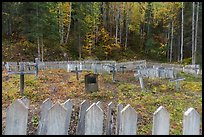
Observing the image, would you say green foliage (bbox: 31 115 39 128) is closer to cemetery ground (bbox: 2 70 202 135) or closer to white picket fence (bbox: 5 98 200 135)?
cemetery ground (bbox: 2 70 202 135)

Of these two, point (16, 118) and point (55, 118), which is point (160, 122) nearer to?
point (55, 118)

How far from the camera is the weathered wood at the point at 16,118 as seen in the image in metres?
2.54

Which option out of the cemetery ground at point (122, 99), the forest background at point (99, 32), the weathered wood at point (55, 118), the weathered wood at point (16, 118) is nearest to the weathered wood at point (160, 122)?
the weathered wood at point (55, 118)

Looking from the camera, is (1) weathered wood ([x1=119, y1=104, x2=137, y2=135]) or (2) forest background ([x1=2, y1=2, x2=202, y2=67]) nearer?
(1) weathered wood ([x1=119, y1=104, x2=137, y2=135])

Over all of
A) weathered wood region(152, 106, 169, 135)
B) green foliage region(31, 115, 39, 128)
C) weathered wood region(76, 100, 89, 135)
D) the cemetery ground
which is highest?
weathered wood region(152, 106, 169, 135)

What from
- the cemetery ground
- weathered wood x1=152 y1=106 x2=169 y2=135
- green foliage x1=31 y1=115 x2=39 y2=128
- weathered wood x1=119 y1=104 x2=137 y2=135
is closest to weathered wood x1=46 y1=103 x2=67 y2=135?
weathered wood x1=119 y1=104 x2=137 y2=135

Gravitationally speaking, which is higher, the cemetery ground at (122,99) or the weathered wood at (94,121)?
the weathered wood at (94,121)

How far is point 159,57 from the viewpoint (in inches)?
1750

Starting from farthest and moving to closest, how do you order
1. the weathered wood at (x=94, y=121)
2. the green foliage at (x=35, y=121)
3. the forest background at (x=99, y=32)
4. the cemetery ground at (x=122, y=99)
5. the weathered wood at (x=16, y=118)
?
the forest background at (x=99, y=32), the cemetery ground at (x=122, y=99), the green foliage at (x=35, y=121), the weathered wood at (x=94, y=121), the weathered wood at (x=16, y=118)

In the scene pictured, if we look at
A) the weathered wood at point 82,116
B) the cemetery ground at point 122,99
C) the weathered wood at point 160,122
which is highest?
the weathered wood at point 160,122

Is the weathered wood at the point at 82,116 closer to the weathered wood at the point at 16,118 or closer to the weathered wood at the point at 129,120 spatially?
the weathered wood at the point at 129,120

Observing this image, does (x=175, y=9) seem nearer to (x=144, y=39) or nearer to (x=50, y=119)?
(x=144, y=39)

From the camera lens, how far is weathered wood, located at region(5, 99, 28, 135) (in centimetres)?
254

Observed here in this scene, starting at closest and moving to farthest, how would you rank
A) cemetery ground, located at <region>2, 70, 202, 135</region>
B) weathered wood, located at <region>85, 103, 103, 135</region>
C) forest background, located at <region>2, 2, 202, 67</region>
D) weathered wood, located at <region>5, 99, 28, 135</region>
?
weathered wood, located at <region>5, 99, 28, 135</region> → weathered wood, located at <region>85, 103, 103, 135</region> → cemetery ground, located at <region>2, 70, 202, 135</region> → forest background, located at <region>2, 2, 202, 67</region>
